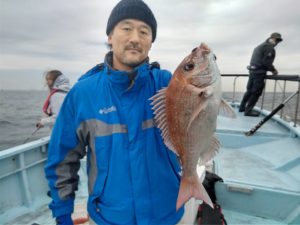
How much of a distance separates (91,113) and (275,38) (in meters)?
6.73

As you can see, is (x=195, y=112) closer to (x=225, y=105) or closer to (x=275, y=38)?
(x=225, y=105)

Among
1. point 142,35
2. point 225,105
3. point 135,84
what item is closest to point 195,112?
point 225,105

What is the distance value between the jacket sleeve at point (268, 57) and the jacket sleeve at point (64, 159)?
21.5 ft

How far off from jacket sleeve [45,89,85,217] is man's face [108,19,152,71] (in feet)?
1.52

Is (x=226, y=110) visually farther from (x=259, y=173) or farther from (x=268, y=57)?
(x=268, y=57)

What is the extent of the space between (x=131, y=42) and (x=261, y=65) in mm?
6520

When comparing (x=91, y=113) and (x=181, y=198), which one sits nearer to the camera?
(x=181, y=198)

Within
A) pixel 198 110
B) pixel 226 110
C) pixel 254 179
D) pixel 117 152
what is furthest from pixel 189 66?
pixel 254 179

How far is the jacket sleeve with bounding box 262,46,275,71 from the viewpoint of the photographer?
7.25m

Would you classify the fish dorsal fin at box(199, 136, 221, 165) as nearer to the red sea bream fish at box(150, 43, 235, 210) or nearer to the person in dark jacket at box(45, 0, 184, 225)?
the red sea bream fish at box(150, 43, 235, 210)

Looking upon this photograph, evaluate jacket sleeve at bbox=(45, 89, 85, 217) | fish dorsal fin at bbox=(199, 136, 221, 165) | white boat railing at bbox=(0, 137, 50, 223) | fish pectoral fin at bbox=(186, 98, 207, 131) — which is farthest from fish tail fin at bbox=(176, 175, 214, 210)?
white boat railing at bbox=(0, 137, 50, 223)

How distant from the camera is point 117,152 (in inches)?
70.7

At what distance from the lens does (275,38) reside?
23.5 feet

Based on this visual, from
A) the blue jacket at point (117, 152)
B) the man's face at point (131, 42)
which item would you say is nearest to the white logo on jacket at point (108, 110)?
the blue jacket at point (117, 152)
